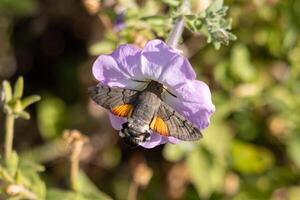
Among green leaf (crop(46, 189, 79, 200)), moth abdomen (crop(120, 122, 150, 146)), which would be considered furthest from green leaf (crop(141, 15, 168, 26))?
green leaf (crop(46, 189, 79, 200))

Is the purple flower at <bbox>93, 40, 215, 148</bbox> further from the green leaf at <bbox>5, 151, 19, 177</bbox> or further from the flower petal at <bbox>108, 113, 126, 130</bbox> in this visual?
the green leaf at <bbox>5, 151, 19, 177</bbox>

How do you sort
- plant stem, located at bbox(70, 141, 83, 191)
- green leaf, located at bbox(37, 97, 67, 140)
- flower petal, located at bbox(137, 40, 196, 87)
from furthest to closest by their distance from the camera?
green leaf, located at bbox(37, 97, 67, 140)
plant stem, located at bbox(70, 141, 83, 191)
flower petal, located at bbox(137, 40, 196, 87)

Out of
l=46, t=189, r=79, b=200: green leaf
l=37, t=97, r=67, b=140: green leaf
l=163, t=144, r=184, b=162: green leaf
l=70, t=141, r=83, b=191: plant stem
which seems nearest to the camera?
l=70, t=141, r=83, b=191: plant stem

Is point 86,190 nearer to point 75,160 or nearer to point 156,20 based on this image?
point 75,160

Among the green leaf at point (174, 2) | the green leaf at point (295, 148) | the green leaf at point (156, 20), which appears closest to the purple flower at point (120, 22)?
the green leaf at point (156, 20)

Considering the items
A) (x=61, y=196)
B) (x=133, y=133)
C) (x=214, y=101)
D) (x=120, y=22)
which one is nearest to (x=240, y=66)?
(x=214, y=101)

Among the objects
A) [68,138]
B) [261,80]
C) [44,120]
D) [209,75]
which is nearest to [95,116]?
[44,120]

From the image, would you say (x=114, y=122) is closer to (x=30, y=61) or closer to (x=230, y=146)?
(x=230, y=146)
